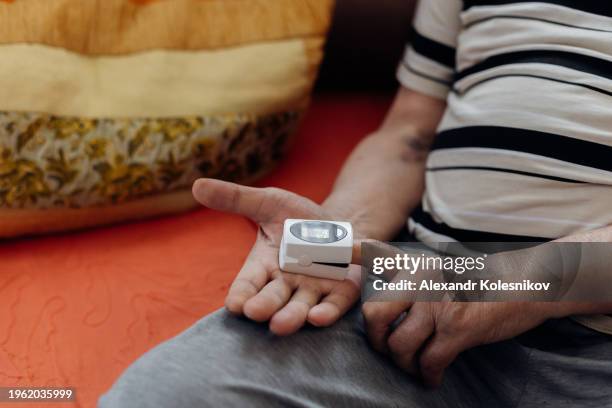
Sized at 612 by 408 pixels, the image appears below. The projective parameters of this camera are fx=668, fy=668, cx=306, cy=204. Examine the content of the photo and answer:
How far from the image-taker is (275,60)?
3.06 feet

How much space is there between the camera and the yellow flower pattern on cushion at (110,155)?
807 millimetres

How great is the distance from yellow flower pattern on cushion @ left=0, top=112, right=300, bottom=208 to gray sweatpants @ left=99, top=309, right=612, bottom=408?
272mm

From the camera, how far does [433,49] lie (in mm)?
947

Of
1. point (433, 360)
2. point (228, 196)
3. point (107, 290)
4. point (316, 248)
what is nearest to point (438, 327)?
point (433, 360)

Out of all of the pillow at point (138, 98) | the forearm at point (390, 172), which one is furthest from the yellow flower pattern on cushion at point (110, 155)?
the forearm at point (390, 172)

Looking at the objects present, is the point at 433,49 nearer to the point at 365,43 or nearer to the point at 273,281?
the point at 365,43

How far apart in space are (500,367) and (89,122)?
57 cm

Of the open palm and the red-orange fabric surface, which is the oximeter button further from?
the red-orange fabric surface

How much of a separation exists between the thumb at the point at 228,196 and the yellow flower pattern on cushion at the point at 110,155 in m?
0.20

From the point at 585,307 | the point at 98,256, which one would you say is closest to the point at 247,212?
the point at 98,256

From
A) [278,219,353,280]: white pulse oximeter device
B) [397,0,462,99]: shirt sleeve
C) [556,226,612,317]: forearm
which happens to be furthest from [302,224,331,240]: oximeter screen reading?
[397,0,462,99]: shirt sleeve

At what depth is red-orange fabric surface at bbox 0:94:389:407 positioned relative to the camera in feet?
2.41

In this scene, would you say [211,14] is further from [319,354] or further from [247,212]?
[319,354]

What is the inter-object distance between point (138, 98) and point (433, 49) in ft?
1.36
